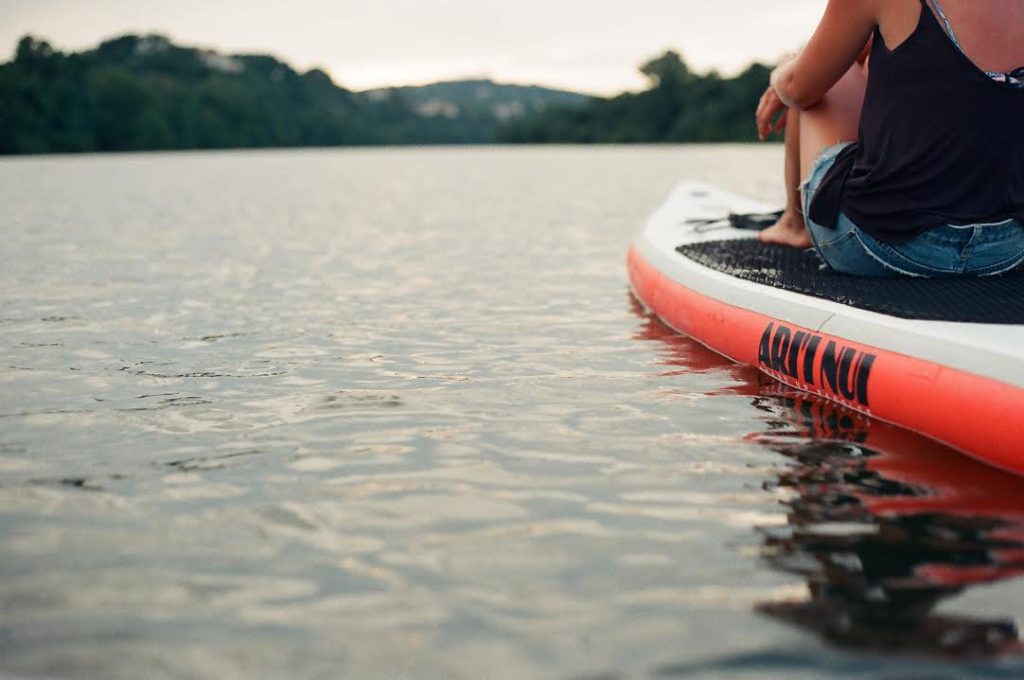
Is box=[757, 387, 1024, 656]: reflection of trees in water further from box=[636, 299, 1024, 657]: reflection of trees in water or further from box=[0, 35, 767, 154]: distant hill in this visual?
box=[0, 35, 767, 154]: distant hill

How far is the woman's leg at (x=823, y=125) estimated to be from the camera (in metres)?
4.40

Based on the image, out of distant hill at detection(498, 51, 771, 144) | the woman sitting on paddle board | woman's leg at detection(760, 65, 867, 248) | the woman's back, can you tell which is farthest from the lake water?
distant hill at detection(498, 51, 771, 144)

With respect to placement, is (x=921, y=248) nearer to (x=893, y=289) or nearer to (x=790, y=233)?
(x=893, y=289)

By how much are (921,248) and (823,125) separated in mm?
750

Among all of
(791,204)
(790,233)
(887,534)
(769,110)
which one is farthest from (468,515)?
(790,233)

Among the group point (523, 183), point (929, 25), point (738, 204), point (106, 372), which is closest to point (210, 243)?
point (738, 204)

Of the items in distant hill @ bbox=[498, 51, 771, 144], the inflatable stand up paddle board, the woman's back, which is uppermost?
distant hill @ bbox=[498, 51, 771, 144]

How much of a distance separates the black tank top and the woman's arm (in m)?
0.10

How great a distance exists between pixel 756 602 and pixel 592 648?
399 mm

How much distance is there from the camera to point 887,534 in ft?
8.61

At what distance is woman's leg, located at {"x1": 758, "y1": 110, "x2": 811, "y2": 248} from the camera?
4859 mm

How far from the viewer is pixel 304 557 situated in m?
2.57

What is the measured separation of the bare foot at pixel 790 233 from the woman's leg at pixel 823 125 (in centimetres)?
38

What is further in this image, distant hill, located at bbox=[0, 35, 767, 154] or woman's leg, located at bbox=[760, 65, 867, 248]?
distant hill, located at bbox=[0, 35, 767, 154]
